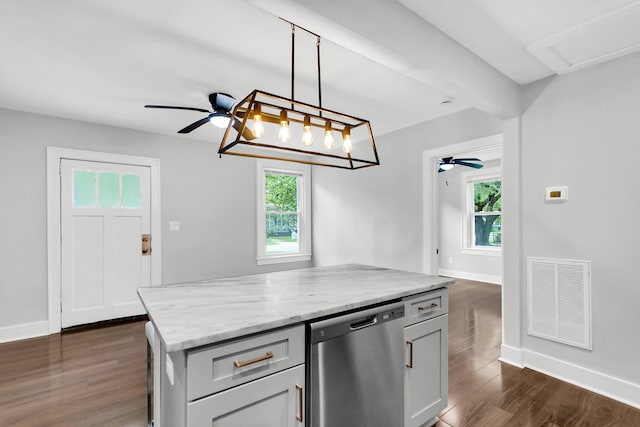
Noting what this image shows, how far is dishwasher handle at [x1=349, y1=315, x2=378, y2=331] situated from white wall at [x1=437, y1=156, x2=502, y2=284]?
220 inches

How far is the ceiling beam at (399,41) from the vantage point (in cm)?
145

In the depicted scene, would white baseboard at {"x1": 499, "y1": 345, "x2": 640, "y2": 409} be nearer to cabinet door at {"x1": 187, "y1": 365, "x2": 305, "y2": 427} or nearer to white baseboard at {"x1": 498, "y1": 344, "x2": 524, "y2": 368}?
white baseboard at {"x1": 498, "y1": 344, "x2": 524, "y2": 368}

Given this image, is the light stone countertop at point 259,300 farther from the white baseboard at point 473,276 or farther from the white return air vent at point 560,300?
the white baseboard at point 473,276

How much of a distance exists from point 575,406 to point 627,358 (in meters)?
0.52

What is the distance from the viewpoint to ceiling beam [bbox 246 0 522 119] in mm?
1447

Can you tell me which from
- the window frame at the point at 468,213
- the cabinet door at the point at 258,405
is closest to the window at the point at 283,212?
the window frame at the point at 468,213

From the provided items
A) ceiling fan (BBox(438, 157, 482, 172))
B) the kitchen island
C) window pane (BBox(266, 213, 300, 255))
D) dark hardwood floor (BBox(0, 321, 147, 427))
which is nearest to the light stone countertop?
the kitchen island

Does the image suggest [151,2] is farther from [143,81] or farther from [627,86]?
[627,86]

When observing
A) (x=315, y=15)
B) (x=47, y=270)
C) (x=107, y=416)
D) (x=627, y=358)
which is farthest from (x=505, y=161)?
(x=47, y=270)

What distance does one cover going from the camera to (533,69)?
246 cm

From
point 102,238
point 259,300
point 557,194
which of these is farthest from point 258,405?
point 102,238

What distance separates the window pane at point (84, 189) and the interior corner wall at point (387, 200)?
334 centimetres

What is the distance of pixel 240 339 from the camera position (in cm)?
117

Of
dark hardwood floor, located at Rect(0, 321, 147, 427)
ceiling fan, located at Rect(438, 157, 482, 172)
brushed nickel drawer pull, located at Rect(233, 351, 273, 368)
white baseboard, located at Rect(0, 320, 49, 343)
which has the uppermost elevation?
ceiling fan, located at Rect(438, 157, 482, 172)
